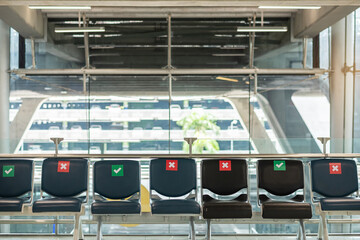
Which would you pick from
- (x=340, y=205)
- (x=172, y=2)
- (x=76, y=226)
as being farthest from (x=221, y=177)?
(x=172, y=2)

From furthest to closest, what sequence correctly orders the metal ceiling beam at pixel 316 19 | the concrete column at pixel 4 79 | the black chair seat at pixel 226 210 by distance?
the concrete column at pixel 4 79, the metal ceiling beam at pixel 316 19, the black chair seat at pixel 226 210

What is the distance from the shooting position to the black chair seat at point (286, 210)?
14.1 ft

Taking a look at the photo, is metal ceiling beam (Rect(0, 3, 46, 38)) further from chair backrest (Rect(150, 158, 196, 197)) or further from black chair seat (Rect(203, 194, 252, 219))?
black chair seat (Rect(203, 194, 252, 219))

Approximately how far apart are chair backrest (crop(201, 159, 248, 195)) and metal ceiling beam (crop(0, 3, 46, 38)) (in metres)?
3.65

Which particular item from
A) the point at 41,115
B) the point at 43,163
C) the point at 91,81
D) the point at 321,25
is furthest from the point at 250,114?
the point at 43,163

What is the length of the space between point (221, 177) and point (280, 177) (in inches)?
24.0

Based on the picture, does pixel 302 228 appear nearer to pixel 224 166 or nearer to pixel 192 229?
pixel 224 166

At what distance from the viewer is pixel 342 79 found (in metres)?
8.11

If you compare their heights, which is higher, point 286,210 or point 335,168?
point 335,168

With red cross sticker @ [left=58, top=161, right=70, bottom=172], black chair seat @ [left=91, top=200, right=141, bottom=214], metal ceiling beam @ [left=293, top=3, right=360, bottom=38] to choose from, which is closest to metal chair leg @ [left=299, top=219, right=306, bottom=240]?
black chair seat @ [left=91, top=200, right=141, bottom=214]

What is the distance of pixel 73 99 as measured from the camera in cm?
831

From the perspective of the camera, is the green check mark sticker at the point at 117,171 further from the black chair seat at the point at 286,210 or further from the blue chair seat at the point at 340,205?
the blue chair seat at the point at 340,205

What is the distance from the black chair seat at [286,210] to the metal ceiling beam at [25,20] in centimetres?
440

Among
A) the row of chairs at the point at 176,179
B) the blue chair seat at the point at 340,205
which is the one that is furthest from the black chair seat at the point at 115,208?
the blue chair seat at the point at 340,205
